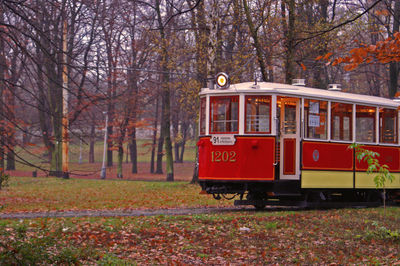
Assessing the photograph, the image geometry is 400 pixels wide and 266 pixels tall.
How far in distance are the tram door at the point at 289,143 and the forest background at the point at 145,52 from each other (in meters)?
1.88

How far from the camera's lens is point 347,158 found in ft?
50.9

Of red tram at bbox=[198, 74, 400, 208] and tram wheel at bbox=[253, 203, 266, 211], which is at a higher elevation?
red tram at bbox=[198, 74, 400, 208]

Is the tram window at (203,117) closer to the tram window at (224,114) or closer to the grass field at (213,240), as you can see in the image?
the tram window at (224,114)

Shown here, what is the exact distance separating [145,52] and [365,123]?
19.7m

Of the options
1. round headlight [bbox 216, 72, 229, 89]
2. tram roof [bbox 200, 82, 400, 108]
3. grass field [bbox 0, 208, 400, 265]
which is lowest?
grass field [bbox 0, 208, 400, 265]

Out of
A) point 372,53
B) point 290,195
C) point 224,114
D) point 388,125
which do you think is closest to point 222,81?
point 224,114

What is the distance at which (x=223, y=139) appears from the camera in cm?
1424

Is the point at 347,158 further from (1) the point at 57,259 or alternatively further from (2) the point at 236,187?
(1) the point at 57,259

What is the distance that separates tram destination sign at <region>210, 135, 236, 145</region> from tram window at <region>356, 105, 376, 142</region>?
3.95m

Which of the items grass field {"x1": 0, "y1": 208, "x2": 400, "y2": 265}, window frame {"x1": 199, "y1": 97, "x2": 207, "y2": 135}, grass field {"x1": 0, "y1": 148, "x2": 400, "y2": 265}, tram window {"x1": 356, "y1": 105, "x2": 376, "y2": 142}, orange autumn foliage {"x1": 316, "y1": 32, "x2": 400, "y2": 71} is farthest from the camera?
tram window {"x1": 356, "y1": 105, "x2": 376, "y2": 142}

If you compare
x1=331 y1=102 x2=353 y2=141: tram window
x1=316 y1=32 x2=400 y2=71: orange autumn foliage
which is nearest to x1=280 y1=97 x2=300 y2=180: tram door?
x1=331 y1=102 x2=353 y2=141: tram window

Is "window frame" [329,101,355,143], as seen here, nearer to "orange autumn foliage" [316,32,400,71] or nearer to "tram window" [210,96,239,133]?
"tram window" [210,96,239,133]

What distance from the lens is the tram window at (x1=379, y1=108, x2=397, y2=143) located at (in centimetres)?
1659

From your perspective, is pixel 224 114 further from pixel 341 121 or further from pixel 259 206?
pixel 341 121
